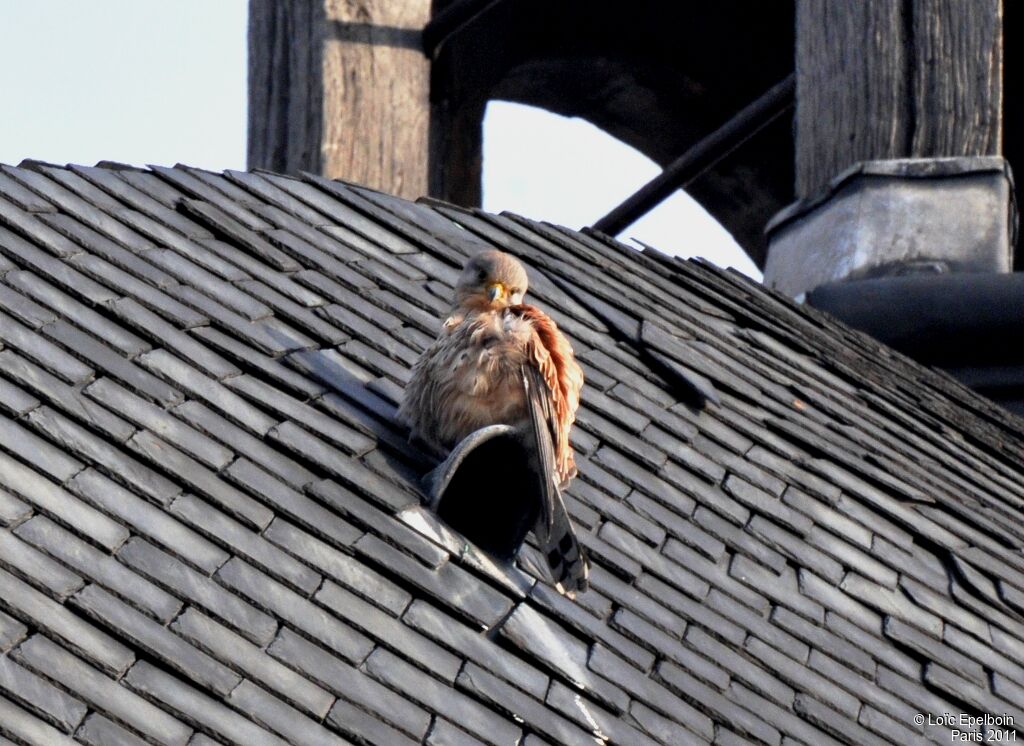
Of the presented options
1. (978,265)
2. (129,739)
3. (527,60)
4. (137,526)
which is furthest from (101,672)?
(527,60)

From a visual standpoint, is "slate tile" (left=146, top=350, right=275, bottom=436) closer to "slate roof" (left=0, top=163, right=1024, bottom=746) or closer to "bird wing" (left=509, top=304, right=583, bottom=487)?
"slate roof" (left=0, top=163, right=1024, bottom=746)

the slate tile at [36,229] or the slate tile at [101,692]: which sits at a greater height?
the slate tile at [36,229]

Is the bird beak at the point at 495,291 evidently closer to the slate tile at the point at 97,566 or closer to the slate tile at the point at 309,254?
the slate tile at the point at 309,254

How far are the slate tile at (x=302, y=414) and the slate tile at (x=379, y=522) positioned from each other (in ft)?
0.83

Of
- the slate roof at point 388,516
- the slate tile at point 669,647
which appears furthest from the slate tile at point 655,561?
the slate tile at point 669,647

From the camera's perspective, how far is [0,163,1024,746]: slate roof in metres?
4.46

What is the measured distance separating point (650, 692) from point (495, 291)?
124 centimetres

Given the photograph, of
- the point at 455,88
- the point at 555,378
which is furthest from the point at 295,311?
the point at 455,88

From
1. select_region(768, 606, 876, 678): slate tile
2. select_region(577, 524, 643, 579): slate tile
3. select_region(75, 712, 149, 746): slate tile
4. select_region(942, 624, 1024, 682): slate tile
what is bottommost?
select_region(942, 624, 1024, 682): slate tile

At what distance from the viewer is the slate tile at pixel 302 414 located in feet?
18.1

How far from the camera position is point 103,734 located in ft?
13.1

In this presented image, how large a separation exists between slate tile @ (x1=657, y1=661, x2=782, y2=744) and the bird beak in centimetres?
111

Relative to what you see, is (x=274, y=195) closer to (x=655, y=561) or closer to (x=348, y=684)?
(x=655, y=561)

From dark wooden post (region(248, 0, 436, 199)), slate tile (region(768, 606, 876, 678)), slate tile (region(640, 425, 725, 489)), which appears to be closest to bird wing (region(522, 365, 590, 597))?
slate tile (region(768, 606, 876, 678))
